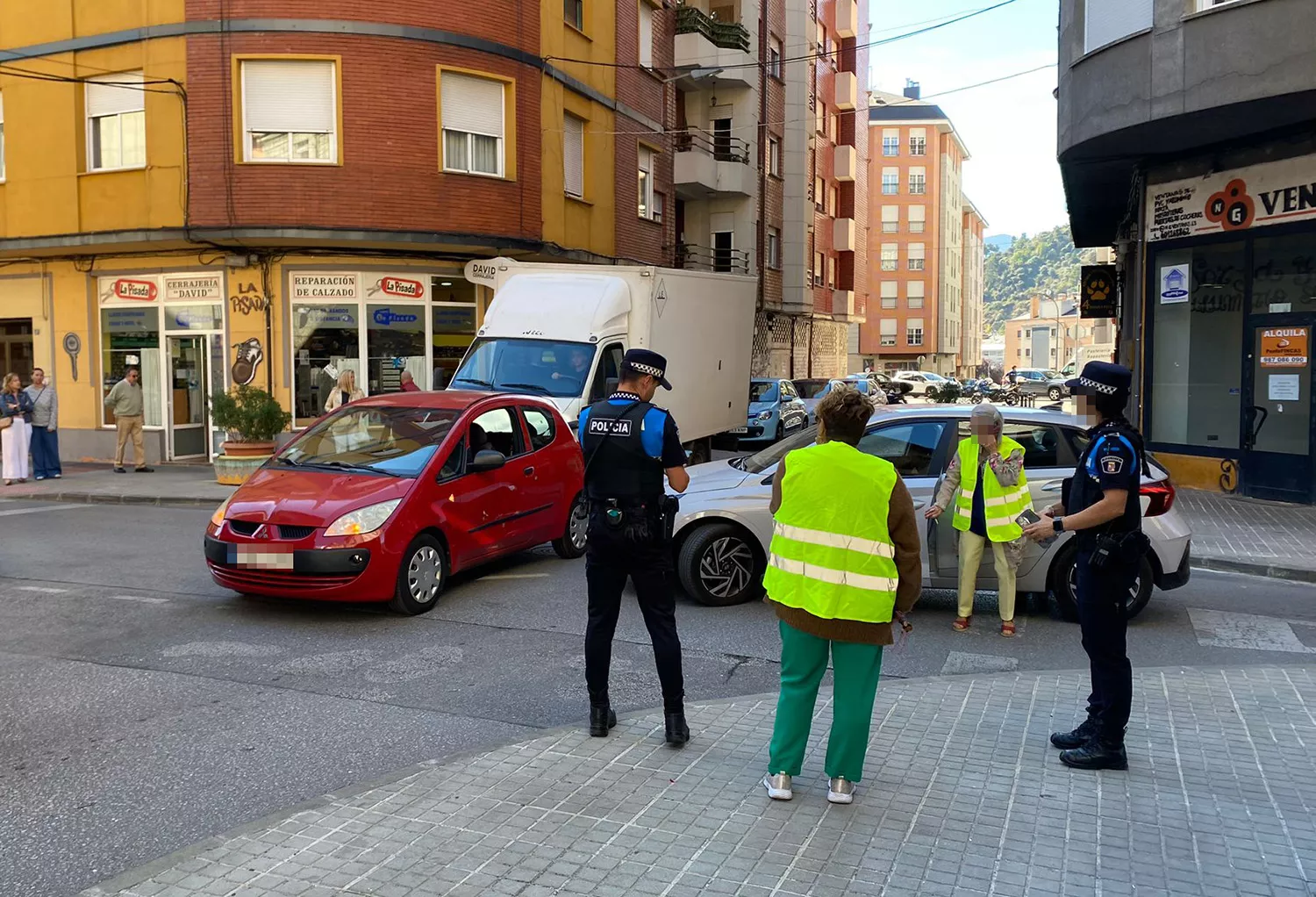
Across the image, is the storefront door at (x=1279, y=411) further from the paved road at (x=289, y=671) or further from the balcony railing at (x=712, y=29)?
the balcony railing at (x=712, y=29)

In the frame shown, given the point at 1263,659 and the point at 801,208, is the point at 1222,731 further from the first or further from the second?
the point at 801,208

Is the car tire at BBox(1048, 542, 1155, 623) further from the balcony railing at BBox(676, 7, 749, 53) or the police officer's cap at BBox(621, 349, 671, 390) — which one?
the balcony railing at BBox(676, 7, 749, 53)

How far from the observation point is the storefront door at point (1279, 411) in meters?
→ 13.8

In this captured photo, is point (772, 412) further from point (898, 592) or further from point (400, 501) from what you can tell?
point (898, 592)

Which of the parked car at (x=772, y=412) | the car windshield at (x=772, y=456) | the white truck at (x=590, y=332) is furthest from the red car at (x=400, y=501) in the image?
the parked car at (x=772, y=412)

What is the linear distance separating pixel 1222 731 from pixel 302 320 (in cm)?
1664

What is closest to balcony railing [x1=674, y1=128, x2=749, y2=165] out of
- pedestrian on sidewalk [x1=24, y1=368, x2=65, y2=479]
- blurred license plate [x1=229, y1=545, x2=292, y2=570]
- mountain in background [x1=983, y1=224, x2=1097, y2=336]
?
pedestrian on sidewalk [x1=24, y1=368, x2=65, y2=479]

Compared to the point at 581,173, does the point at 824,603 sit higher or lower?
lower

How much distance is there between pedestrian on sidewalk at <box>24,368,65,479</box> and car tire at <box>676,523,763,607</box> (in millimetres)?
13414

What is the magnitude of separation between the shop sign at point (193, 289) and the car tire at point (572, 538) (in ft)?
38.4

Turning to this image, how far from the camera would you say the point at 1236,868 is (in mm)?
3781

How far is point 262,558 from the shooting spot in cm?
747

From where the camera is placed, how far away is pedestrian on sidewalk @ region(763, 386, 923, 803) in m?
4.20

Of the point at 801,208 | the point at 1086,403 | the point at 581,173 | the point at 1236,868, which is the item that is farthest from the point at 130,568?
the point at 801,208
